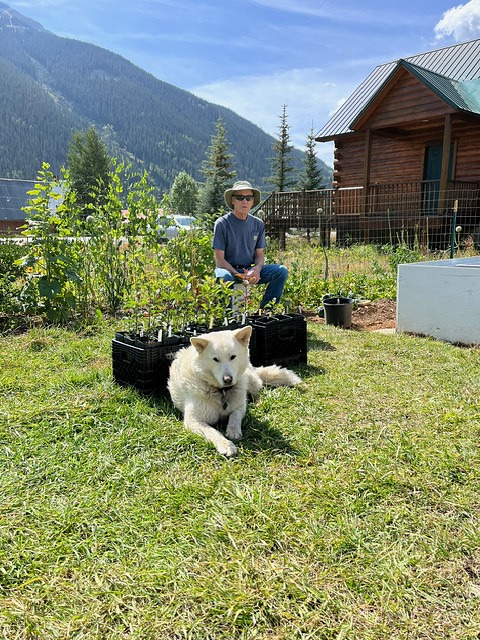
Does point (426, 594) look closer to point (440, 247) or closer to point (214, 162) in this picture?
point (440, 247)

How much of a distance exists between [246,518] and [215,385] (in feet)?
3.10

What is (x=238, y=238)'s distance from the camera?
490 centimetres

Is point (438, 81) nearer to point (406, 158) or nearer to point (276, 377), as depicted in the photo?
point (406, 158)

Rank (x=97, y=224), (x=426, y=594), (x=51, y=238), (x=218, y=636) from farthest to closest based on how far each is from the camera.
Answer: (x=97, y=224) < (x=51, y=238) < (x=426, y=594) < (x=218, y=636)

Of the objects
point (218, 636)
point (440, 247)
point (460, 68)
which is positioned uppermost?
point (460, 68)

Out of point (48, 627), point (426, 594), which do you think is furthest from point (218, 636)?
point (426, 594)

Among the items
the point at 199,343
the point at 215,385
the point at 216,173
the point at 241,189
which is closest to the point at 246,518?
the point at 215,385

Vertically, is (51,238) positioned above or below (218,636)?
above

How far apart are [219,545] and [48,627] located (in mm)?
644

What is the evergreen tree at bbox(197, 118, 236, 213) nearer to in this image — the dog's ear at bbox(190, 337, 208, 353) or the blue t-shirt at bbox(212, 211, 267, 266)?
the blue t-shirt at bbox(212, 211, 267, 266)

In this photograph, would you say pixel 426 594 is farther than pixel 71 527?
No

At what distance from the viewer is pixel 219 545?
1.79 meters

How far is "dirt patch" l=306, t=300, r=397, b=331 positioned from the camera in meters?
5.95

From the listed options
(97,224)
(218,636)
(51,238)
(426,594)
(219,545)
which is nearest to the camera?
(218,636)
